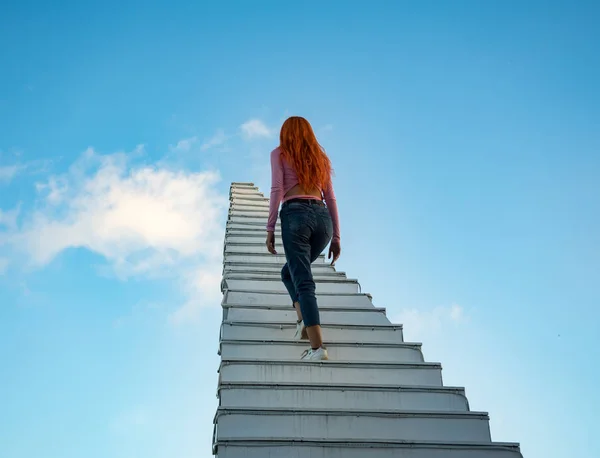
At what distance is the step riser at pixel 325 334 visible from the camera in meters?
3.93

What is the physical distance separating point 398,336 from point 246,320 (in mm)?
998

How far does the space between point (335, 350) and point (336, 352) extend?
0.06 feet

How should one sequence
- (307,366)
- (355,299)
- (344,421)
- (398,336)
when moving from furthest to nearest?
(355,299), (398,336), (307,366), (344,421)

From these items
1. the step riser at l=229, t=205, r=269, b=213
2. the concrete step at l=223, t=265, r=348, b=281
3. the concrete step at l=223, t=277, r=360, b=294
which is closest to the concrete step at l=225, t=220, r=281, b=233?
the step riser at l=229, t=205, r=269, b=213

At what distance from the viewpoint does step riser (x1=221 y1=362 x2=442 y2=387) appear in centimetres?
334

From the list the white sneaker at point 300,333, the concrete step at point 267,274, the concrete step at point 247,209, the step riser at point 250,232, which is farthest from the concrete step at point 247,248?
the white sneaker at point 300,333

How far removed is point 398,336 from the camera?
13.5 feet

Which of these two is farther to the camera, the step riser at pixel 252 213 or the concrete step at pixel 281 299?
the step riser at pixel 252 213

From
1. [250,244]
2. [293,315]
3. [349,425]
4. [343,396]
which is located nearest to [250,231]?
[250,244]

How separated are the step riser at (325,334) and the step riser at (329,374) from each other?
46 centimetres

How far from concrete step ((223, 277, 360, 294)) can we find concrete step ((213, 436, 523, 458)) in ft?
7.62

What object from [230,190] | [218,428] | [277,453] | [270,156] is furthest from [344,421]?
[230,190]

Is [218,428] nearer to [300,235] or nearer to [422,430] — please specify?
[422,430]

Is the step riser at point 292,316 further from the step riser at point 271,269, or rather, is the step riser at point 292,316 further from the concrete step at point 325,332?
the step riser at point 271,269
